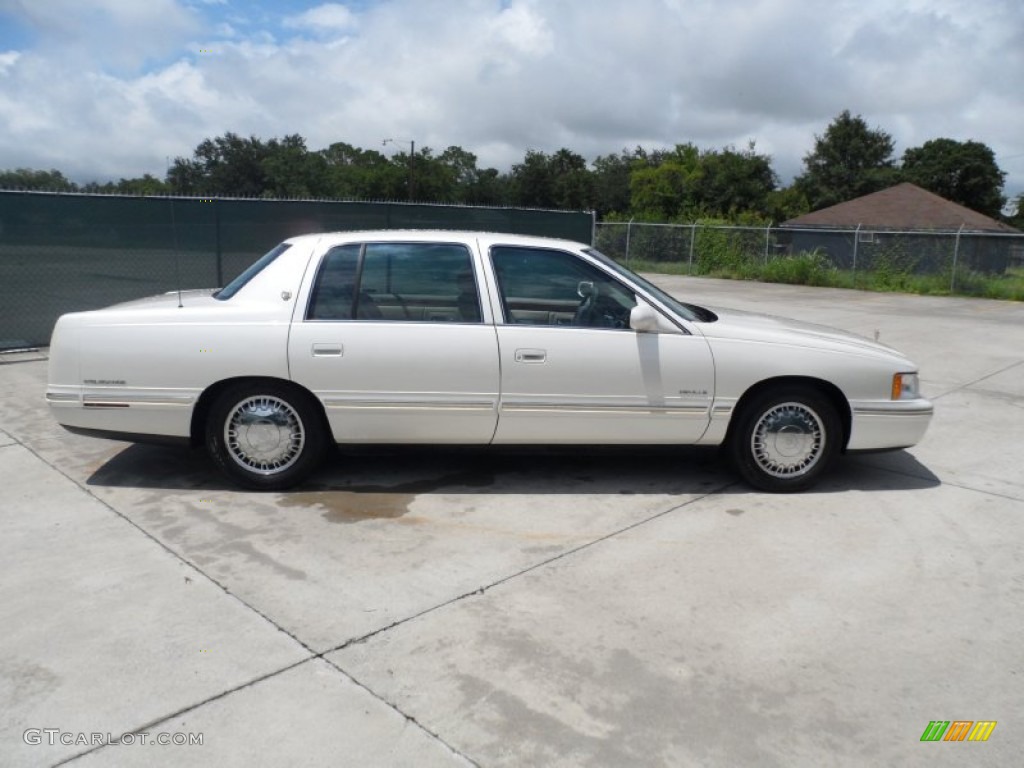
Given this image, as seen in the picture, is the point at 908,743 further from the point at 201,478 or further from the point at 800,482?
the point at 201,478

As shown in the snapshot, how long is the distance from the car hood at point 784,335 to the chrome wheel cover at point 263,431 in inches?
98.7

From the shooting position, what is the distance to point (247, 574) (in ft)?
12.7

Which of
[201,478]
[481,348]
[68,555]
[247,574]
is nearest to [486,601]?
[247,574]

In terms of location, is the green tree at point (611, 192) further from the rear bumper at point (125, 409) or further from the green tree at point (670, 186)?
the rear bumper at point (125, 409)

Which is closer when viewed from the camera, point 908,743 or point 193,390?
point 908,743

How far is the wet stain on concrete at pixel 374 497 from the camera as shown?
4.64 m

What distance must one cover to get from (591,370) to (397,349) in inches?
44.5

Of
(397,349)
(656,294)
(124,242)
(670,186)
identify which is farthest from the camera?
(670,186)

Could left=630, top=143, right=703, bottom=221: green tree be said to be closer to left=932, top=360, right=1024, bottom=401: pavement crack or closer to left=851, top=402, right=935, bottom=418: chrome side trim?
left=932, top=360, right=1024, bottom=401: pavement crack

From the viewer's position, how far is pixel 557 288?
5.07 metres

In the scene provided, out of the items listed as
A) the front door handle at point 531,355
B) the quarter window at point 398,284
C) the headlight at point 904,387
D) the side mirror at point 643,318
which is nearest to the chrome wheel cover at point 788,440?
the headlight at point 904,387

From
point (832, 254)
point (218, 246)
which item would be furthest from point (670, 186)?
point (218, 246)

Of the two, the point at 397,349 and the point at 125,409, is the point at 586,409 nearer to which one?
the point at 397,349

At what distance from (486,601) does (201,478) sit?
8.03 ft
